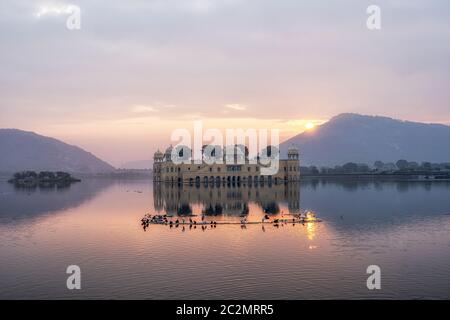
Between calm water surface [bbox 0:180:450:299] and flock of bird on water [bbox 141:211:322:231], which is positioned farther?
flock of bird on water [bbox 141:211:322:231]

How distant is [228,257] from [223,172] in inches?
5341

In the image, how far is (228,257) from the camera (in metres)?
45.7

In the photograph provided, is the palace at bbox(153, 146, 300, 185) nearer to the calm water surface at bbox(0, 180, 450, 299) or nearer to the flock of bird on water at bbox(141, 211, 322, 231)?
the calm water surface at bbox(0, 180, 450, 299)

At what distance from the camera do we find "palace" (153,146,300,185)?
180m

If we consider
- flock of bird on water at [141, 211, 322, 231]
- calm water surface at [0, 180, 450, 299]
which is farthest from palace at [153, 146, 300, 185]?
flock of bird on water at [141, 211, 322, 231]

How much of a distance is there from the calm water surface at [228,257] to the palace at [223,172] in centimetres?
10103

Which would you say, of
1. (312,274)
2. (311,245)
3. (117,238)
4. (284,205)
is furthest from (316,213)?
(312,274)

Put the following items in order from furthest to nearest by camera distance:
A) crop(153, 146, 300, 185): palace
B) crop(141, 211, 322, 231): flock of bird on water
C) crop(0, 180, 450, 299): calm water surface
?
crop(153, 146, 300, 185): palace < crop(141, 211, 322, 231): flock of bird on water < crop(0, 180, 450, 299): calm water surface

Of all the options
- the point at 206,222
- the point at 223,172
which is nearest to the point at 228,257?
the point at 206,222

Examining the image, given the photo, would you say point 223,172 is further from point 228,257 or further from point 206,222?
point 228,257

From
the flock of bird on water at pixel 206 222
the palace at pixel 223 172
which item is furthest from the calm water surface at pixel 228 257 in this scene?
the palace at pixel 223 172

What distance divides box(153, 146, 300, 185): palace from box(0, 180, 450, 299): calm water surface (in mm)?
101030

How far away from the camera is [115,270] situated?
135 feet
